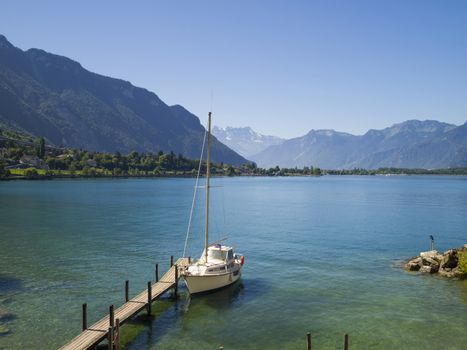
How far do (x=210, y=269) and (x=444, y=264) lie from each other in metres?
30.5

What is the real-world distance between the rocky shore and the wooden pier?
3164cm

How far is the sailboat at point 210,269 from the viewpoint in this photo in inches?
1657

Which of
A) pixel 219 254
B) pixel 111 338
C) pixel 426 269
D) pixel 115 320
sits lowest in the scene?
pixel 426 269

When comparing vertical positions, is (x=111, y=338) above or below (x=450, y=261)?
below

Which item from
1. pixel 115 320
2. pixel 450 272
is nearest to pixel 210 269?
pixel 115 320

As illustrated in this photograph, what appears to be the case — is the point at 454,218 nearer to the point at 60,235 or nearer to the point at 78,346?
the point at 60,235

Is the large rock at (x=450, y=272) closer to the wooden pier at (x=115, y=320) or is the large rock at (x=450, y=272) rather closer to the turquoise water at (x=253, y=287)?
the turquoise water at (x=253, y=287)

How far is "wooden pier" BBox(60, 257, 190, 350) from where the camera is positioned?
2905 cm

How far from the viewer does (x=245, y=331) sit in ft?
116

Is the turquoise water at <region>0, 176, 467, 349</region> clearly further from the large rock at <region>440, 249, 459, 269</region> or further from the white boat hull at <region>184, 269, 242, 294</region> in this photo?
the large rock at <region>440, 249, 459, 269</region>

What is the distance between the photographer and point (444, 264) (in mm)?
52625

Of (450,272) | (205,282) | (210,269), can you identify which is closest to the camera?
(205,282)

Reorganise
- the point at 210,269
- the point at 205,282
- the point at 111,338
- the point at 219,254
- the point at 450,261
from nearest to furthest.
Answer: the point at 111,338
the point at 205,282
the point at 210,269
the point at 219,254
the point at 450,261

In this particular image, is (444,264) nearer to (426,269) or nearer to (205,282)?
(426,269)
